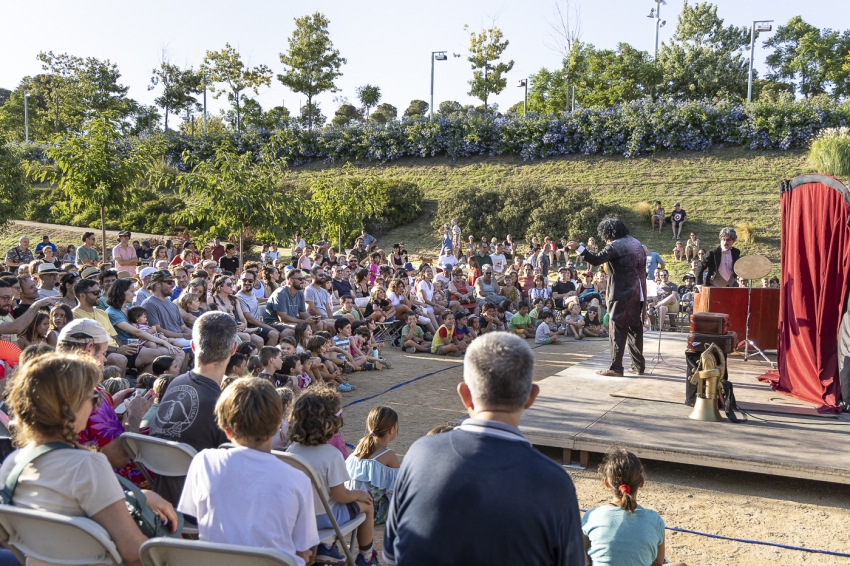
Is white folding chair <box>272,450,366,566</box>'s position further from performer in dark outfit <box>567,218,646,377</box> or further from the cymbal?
the cymbal

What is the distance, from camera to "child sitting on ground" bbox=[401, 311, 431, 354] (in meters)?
12.2

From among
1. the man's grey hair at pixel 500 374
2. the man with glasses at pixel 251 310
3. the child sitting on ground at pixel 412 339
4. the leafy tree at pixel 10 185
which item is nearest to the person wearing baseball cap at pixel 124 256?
the man with glasses at pixel 251 310

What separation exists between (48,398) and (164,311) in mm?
6367

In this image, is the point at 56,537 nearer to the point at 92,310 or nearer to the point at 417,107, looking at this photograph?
the point at 92,310

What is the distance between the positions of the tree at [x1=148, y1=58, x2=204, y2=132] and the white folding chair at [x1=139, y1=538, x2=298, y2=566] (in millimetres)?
40115

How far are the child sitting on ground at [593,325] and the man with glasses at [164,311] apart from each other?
8.27 meters

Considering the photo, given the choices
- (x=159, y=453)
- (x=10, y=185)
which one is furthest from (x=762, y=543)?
(x=10, y=185)

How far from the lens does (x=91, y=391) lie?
253 centimetres

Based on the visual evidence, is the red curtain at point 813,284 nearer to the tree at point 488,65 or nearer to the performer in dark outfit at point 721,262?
the performer in dark outfit at point 721,262

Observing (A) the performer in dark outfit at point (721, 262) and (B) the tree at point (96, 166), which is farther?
(B) the tree at point (96, 166)

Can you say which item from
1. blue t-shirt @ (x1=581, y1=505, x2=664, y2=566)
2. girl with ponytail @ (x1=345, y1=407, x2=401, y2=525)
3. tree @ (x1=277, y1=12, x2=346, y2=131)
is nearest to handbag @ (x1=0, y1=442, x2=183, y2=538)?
girl with ponytail @ (x1=345, y1=407, x2=401, y2=525)

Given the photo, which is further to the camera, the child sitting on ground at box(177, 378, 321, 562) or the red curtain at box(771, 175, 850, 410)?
the red curtain at box(771, 175, 850, 410)

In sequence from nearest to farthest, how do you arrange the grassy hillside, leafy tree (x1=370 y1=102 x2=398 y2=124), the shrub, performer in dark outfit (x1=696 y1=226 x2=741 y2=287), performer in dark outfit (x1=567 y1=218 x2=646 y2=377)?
performer in dark outfit (x1=567 y1=218 x2=646 y2=377) < performer in dark outfit (x1=696 y1=226 x2=741 y2=287) < the grassy hillside < the shrub < leafy tree (x1=370 y1=102 x2=398 y2=124)

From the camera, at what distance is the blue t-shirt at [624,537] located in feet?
11.1
